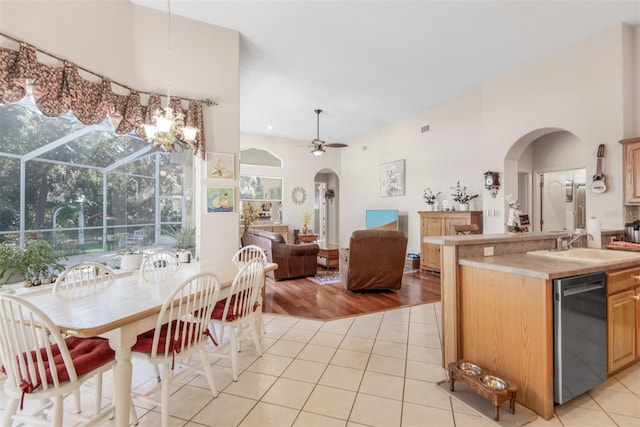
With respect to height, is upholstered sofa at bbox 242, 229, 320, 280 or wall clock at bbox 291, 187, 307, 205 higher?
wall clock at bbox 291, 187, 307, 205

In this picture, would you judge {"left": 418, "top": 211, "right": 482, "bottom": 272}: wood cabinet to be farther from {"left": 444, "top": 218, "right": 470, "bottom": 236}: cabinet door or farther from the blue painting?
the blue painting

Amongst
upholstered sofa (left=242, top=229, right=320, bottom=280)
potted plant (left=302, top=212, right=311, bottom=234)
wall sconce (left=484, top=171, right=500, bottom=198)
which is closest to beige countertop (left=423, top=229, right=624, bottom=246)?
wall sconce (left=484, top=171, right=500, bottom=198)

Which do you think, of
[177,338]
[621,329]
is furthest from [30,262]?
[621,329]

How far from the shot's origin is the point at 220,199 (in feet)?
12.9

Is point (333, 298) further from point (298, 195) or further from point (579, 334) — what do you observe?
point (298, 195)

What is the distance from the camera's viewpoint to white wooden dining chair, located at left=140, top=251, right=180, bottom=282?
2.63 metres

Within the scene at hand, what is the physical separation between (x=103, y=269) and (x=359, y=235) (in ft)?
10.3

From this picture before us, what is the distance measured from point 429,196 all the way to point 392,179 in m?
1.37

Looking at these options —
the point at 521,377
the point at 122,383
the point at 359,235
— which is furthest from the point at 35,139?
the point at 521,377

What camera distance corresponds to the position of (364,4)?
3.38 metres

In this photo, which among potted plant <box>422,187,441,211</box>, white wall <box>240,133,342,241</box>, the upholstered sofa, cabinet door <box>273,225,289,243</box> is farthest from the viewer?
white wall <box>240,133,342,241</box>

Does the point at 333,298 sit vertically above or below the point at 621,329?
below

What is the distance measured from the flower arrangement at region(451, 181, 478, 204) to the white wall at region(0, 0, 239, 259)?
433 centimetres

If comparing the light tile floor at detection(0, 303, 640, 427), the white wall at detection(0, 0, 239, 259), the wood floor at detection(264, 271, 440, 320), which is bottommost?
the light tile floor at detection(0, 303, 640, 427)
